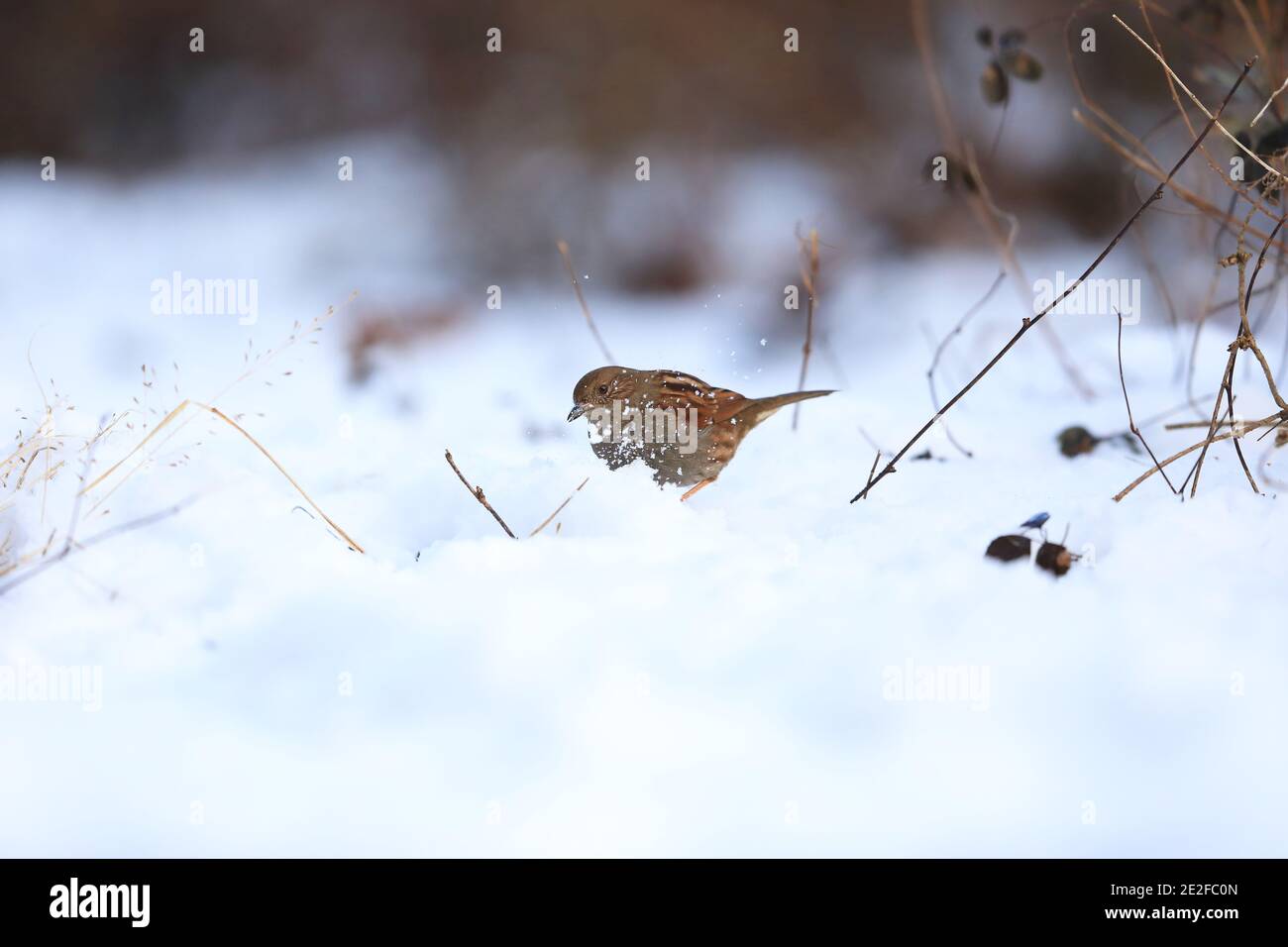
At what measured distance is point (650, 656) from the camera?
1640 millimetres

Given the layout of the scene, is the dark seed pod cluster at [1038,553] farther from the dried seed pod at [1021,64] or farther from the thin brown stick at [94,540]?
the thin brown stick at [94,540]

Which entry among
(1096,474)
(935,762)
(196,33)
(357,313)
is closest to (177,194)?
(196,33)

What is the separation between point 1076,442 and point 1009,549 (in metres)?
0.79

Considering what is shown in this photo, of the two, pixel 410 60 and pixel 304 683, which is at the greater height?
pixel 410 60

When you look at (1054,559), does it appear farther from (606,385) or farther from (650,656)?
(606,385)

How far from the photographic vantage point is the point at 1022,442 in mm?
2652

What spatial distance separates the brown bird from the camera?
2.16 metres

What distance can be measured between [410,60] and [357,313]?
130 inches

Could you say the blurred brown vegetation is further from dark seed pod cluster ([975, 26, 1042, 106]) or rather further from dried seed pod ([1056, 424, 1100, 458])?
dried seed pod ([1056, 424, 1100, 458])

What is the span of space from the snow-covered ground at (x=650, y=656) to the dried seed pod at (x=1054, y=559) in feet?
0.10

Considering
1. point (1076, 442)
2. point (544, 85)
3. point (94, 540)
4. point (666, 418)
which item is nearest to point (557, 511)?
point (666, 418)

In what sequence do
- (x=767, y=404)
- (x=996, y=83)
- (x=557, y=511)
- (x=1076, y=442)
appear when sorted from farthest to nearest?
1. (x=996, y=83)
2. (x=1076, y=442)
3. (x=767, y=404)
4. (x=557, y=511)

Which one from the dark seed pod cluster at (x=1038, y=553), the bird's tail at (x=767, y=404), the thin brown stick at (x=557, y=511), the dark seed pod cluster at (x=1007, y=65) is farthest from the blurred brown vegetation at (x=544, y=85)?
the dark seed pod cluster at (x=1038, y=553)
